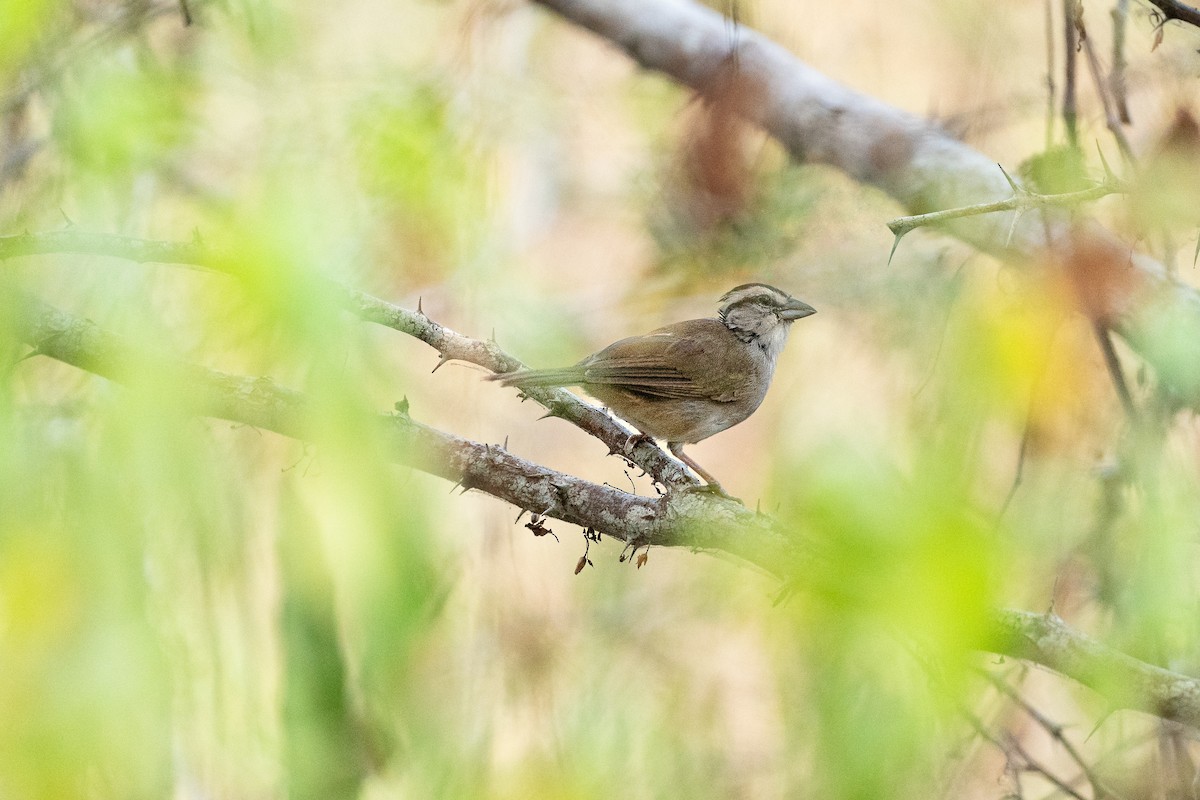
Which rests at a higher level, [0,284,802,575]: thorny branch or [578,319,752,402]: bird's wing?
[578,319,752,402]: bird's wing

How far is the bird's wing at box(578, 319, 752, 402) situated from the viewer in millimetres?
Result: 3830

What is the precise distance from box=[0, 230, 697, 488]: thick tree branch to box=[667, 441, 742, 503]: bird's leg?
53mm

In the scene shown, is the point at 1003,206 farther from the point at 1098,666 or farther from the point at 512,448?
the point at 512,448

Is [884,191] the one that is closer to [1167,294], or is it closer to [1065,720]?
[1167,294]

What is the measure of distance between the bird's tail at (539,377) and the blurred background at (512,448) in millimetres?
139

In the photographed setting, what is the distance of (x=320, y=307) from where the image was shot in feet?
5.20

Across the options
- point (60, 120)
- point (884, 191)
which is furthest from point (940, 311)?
point (60, 120)

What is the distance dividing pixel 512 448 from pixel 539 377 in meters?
2.25

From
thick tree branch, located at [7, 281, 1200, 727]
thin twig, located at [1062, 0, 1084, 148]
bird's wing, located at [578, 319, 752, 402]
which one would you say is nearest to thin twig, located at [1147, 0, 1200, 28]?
thin twig, located at [1062, 0, 1084, 148]

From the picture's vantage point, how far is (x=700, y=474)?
3664mm

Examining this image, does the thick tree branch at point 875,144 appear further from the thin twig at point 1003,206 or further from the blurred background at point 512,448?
the thin twig at point 1003,206

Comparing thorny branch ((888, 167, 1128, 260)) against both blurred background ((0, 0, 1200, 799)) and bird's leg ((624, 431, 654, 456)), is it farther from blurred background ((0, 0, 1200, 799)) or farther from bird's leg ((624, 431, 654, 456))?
bird's leg ((624, 431, 654, 456))

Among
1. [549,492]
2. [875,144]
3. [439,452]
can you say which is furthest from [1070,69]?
[875,144]

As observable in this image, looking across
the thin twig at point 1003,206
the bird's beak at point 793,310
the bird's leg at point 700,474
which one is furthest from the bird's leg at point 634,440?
the thin twig at point 1003,206
